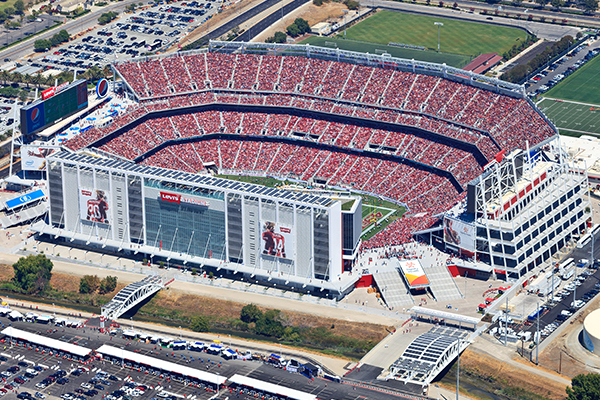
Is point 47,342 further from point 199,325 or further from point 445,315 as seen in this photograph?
point 445,315

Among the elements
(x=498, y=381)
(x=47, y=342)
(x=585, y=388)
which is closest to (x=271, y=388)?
(x=498, y=381)

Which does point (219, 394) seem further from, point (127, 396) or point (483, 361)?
point (483, 361)

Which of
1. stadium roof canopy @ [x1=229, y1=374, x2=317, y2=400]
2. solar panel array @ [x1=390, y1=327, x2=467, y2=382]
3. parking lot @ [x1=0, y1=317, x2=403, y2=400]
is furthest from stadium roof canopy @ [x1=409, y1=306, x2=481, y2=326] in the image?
stadium roof canopy @ [x1=229, y1=374, x2=317, y2=400]

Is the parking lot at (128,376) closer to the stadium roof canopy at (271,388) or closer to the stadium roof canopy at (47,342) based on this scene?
the stadium roof canopy at (47,342)

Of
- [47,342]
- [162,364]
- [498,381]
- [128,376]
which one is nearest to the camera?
[498,381]

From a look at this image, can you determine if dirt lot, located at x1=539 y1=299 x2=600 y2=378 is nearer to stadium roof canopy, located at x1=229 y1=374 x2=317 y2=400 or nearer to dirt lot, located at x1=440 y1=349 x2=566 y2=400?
dirt lot, located at x1=440 y1=349 x2=566 y2=400

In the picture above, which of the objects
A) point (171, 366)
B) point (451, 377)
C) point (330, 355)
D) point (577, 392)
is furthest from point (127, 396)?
point (577, 392)
